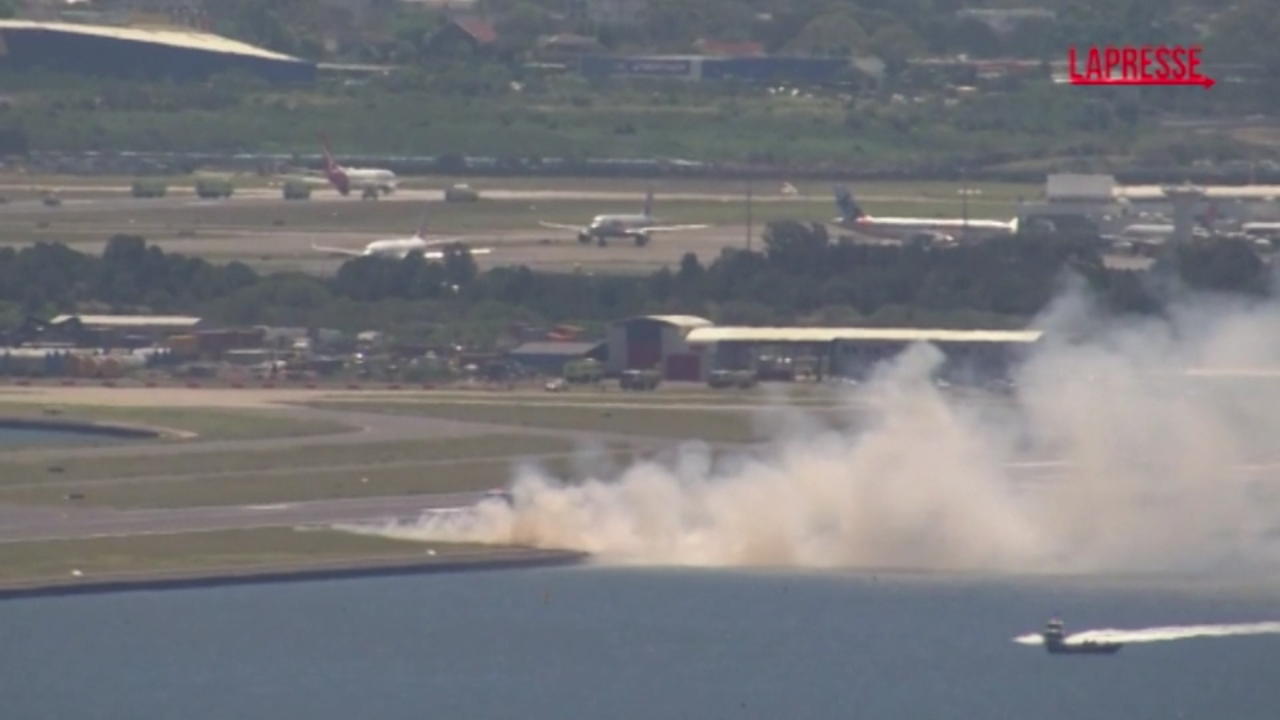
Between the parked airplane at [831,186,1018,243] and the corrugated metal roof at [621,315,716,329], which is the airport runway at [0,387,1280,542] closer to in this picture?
the corrugated metal roof at [621,315,716,329]

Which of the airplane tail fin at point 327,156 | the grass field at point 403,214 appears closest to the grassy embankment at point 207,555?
the grass field at point 403,214

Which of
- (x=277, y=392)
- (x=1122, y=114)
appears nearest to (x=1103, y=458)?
(x=277, y=392)

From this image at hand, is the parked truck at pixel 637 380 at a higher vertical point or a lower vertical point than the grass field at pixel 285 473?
lower

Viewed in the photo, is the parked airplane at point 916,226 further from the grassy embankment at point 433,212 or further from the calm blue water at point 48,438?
the calm blue water at point 48,438

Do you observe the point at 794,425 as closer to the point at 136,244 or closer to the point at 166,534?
the point at 166,534

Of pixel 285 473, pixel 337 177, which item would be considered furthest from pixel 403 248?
pixel 285 473

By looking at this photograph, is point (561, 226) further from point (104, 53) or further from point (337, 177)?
point (104, 53)
